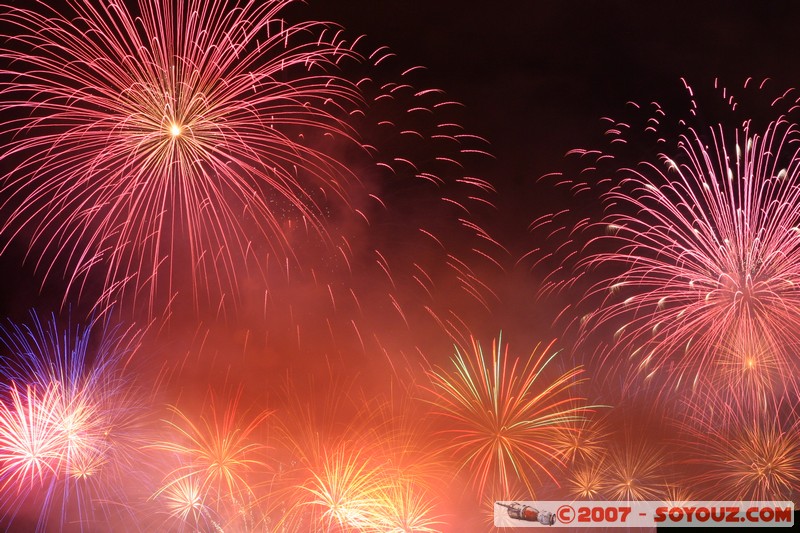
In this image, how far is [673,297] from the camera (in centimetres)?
1942

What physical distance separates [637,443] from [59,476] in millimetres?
24344

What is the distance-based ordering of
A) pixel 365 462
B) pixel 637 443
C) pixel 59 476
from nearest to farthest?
pixel 365 462, pixel 637 443, pixel 59 476

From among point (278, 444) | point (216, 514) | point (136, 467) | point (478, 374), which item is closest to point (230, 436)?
point (278, 444)

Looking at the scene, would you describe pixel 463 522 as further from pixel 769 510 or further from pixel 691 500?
pixel 769 510

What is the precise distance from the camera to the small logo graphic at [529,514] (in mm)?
21516

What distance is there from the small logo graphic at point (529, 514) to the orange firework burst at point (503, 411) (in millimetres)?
1755

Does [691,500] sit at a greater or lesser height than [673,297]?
lesser

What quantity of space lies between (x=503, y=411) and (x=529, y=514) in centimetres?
296

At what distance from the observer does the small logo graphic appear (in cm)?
2152

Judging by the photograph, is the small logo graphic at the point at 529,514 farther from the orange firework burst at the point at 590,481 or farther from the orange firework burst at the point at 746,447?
the orange firework burst at the point at 746,447

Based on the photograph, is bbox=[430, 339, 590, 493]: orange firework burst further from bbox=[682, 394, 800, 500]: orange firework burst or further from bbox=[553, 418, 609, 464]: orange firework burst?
bbox=[682, 394, 800, 500]: orange firework burst

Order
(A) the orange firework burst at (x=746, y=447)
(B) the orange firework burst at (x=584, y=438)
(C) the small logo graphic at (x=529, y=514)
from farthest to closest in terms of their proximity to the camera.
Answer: (B) the orange firework burst at (x=584, y=438) < (A) the orange firework burst at (x=746, y=447) < (C) the small logo graphic at (x=529, y=514)

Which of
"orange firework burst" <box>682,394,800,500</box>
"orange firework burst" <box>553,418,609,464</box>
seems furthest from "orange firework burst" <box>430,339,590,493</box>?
"orange firework burst" <box>682,394,800,500</box>

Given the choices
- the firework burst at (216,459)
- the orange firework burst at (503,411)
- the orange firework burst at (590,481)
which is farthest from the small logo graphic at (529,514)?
the firework burst at (216,459)
